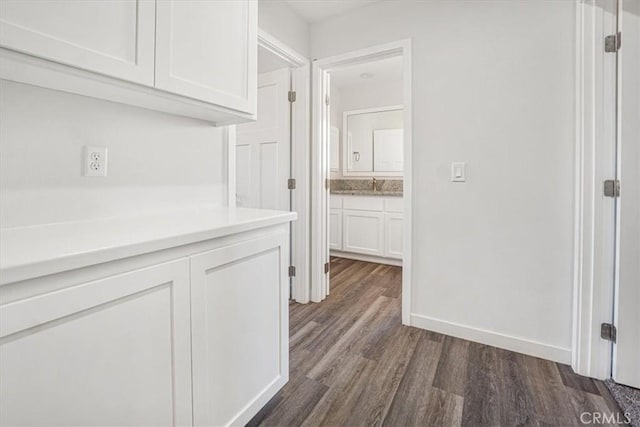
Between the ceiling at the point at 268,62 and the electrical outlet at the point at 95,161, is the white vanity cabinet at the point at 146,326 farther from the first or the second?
the ceiling at the point at 268,62

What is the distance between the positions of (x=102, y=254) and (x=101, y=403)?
14.5 inches

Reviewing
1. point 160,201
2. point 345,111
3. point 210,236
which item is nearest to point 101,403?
point 210,236

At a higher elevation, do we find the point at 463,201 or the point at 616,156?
the point at 616,156

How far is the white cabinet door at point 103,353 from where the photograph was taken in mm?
602

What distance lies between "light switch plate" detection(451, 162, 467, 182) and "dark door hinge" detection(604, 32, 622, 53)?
84cm

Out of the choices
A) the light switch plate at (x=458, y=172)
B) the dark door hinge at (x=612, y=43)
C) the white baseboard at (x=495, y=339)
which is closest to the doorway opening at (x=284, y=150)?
the white baseboard at (x=495, y=339)

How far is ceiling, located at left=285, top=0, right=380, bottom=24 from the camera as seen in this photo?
7.45ft

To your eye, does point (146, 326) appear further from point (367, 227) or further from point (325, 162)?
point (367, 227)

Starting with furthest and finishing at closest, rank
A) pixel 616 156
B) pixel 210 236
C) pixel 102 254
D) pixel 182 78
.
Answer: pixel 616 156 → pixel 182 78 → pixel 210 236 → pixel 102 254

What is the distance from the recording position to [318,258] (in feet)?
8.64

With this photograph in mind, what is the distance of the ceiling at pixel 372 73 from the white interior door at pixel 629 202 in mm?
2256

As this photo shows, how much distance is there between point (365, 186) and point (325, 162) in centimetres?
192

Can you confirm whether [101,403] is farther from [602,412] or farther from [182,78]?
[602,412]

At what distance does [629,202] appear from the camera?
1460mm
